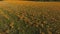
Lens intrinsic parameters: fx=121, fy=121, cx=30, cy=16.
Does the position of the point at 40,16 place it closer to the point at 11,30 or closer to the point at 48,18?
the point at 48,18

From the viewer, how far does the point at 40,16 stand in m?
0.51

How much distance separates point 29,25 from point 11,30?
7 cm

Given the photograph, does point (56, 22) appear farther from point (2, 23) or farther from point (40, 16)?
point (2, 23)

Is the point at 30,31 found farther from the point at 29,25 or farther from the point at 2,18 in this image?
the point at 2,18

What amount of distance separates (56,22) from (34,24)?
0.09 m

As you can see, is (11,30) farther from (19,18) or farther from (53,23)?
(53,23)

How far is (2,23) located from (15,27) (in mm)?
56

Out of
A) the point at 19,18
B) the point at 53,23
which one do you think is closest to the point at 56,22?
the point at 53,23

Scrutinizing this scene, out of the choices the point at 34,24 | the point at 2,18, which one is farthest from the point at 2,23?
the point at 34,24

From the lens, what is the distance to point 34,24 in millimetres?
472

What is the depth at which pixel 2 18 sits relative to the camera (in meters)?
0.49

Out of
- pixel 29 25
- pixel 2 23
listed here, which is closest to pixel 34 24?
pixel 29 25

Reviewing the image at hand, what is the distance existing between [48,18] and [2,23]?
0.19 metres

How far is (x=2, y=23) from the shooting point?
0.48m
